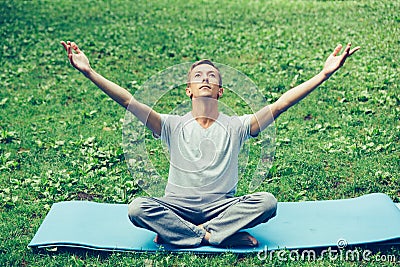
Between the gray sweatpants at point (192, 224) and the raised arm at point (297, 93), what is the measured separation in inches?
22.6

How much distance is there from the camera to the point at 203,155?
16.4 feet

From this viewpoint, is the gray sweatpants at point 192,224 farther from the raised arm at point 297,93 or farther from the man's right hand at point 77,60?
the man's right hand at point 77,60

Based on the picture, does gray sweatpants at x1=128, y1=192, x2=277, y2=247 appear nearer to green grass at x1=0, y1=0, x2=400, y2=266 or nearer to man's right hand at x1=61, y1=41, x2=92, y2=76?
green grass at x1=0, y1=0, x2=400, y2=266

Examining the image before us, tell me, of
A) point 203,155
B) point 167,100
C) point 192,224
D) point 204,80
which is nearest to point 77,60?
point 204,80

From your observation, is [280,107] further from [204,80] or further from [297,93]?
[204,80]

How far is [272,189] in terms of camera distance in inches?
247

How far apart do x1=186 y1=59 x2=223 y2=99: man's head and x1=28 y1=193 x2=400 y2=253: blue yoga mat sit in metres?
1.17

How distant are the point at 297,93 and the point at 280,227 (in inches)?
44.5

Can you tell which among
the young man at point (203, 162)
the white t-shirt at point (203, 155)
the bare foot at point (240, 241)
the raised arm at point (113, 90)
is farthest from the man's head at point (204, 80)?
the bare foot at point (240, 241)

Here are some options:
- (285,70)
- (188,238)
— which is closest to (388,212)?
(188,238)

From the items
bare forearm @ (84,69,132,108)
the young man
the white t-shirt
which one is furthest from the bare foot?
bare forearm @ (84,69,132,108)

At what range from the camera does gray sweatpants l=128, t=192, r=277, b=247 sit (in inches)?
189

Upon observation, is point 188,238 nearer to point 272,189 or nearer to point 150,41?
point 272,189

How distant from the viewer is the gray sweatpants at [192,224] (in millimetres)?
4797
